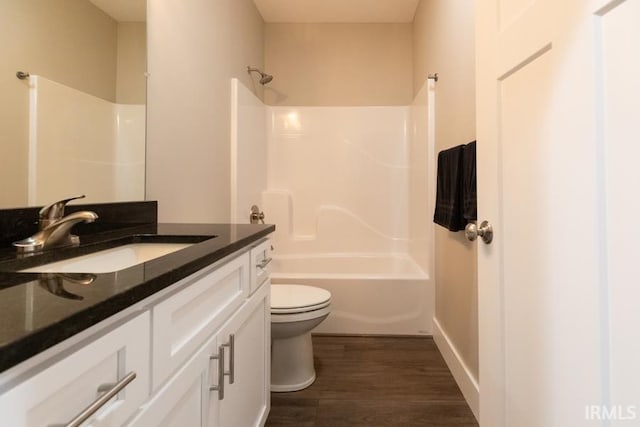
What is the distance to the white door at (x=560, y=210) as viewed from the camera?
54 cm

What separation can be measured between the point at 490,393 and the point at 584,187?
27.3 inches

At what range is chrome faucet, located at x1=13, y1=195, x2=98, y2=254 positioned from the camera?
Result: 0.89 m

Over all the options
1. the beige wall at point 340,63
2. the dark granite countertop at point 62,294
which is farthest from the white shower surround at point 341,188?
the dark granite countertop at point 62,294

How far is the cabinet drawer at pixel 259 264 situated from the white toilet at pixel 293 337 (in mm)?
395

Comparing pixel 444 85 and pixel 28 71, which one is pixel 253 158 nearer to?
pixel 444 85

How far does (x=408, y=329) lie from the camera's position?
2.42 metres

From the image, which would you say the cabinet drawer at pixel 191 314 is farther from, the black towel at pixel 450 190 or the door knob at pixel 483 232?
the black towel at pixel 450 190

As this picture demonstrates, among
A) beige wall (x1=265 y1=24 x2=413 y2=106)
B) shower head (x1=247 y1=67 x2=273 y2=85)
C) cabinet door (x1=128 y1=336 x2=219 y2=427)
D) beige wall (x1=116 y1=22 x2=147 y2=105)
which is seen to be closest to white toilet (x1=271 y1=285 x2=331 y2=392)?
cabinet door (x1=128 y1=336 x2=219 y2=427)

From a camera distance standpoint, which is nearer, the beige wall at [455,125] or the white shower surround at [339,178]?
the beige wall at [455,125]

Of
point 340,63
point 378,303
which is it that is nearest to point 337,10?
point 340,63

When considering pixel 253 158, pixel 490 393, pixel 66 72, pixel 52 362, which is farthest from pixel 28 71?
pixel 253 158

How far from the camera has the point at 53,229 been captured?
935mm

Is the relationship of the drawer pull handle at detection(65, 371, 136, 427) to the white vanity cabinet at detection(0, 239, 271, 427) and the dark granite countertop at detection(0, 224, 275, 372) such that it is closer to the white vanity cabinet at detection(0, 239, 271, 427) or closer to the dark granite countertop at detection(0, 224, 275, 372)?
the white vanity cabinet at detection(0, 239, 271, 427)

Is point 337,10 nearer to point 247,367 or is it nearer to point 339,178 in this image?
point 339,178
